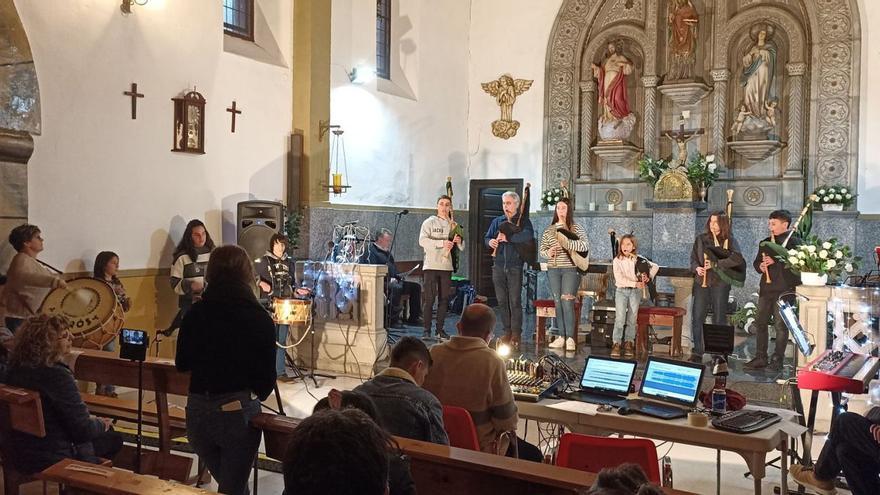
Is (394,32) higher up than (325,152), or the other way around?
(394,32)

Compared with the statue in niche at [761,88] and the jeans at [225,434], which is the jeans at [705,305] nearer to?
the statue in niche at [761,88]

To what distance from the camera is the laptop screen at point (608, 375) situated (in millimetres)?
4801

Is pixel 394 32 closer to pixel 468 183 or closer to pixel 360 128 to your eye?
pixel 360 128

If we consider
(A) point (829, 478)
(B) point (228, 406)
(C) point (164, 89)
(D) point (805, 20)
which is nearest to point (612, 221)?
(D) point (805, 20)

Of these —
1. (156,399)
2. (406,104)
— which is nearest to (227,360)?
(156,399)

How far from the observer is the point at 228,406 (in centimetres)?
358

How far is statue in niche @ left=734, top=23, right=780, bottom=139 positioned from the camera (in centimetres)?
1208

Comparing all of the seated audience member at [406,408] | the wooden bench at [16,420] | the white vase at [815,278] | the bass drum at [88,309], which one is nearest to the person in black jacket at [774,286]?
the white vase at [815,278]

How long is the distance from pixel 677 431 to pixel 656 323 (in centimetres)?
484

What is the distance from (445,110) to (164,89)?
593 centimetres

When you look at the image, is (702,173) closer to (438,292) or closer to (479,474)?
(438,292)

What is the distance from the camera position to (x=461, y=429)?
373 cm

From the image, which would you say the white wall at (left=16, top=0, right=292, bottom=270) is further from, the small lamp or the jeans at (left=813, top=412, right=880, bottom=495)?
the jeans at (left=813, top=412, right=880, bottom=495)

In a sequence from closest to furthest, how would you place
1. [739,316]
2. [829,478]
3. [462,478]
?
[462,478] < [829,478] < [739,316]
